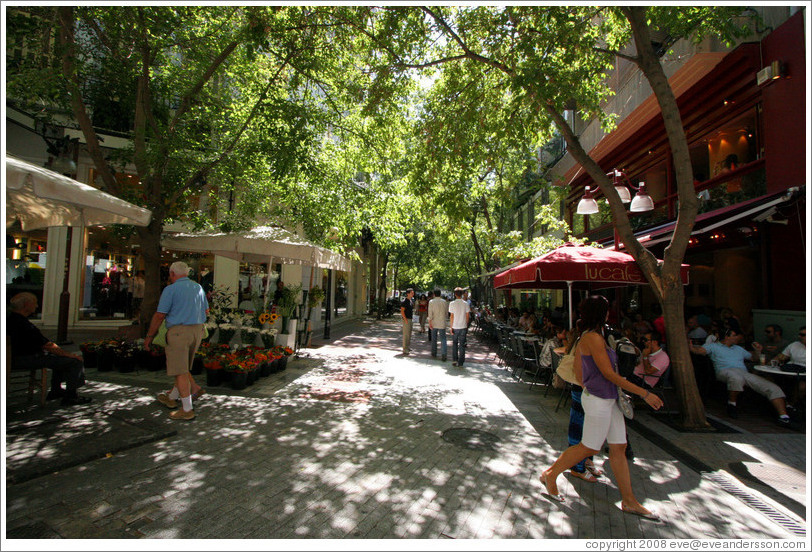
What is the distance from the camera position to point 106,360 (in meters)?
7.37

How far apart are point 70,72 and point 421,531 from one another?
843 centimetres

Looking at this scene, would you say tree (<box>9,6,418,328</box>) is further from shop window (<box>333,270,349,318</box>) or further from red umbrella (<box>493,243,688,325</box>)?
shop window (<box>333,270,349,318</box>)

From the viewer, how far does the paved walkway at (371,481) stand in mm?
3121

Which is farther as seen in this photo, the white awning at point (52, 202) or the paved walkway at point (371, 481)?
the white awning at point (52, 202)

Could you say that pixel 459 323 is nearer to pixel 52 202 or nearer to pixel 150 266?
pixel 150 266

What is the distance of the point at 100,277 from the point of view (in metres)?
14.2

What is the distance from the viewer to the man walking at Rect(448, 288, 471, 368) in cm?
993

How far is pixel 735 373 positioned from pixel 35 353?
9474 mm

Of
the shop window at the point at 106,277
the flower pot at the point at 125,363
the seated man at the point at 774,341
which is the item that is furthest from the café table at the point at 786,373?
the shop window at the point at 106,277

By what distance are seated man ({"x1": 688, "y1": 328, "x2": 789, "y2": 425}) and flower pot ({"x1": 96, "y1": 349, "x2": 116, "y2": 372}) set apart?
986 centimetres

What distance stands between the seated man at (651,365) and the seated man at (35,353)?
7.44 meters

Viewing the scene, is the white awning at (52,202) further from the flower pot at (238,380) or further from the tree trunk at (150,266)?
the flower pot at (238,380)

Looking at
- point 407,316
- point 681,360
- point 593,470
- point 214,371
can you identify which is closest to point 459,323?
point 407,316

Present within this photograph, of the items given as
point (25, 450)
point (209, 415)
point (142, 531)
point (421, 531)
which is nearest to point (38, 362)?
point (25, 450)
